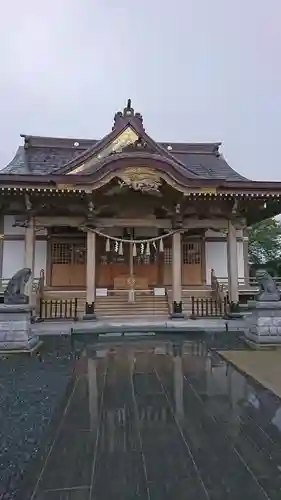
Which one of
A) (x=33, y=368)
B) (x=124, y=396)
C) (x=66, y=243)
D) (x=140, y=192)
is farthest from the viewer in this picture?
(x=66, y=243)

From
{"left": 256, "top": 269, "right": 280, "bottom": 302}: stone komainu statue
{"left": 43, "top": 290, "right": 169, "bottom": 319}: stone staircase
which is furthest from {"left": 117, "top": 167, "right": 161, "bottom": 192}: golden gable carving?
{"left": 256, "top": 269, "right": 280, "bottom": 302}: stone komainu statue

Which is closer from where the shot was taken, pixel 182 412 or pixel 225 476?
pixel 225 476

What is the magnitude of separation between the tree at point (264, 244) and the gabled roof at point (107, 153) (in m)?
10.9

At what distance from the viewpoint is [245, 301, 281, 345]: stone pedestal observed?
7125 millimetres

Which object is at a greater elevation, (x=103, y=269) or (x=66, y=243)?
(x=66, y=243)

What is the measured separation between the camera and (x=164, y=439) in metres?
2.91

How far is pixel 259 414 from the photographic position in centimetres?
347

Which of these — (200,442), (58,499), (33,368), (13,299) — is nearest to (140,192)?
(13,299)

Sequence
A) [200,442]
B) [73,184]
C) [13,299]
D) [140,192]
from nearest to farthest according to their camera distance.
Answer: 1. [200,442]
2. [13,299]
3. [73,184]
4. [140,192]

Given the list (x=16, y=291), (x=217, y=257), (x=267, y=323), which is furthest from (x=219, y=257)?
(x=16, y=291)

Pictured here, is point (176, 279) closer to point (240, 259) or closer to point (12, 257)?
point (240, 259)

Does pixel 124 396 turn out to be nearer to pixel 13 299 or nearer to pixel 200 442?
pixel 200 442

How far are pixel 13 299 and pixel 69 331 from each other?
2567mm

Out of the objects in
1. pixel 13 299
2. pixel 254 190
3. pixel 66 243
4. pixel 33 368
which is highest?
pixel 254 190
